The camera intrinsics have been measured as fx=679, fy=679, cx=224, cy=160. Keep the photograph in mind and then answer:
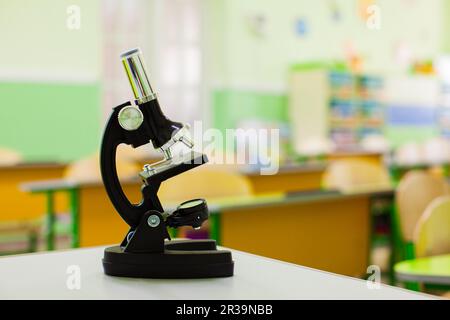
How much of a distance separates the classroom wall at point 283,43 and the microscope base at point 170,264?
24.4 feet

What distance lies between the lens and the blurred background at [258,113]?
2967 millimetres

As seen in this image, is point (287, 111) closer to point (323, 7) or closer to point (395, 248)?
point (323, 7)

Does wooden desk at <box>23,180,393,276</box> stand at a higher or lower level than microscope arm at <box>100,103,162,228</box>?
lower

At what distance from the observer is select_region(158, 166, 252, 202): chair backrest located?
2.83 meters

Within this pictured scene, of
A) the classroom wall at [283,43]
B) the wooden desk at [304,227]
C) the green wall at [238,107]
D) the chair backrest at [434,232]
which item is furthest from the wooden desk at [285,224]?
the classroom wall at [283,43]

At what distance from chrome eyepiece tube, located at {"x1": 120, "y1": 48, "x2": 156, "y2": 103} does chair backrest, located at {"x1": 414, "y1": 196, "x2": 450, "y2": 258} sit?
1.28m

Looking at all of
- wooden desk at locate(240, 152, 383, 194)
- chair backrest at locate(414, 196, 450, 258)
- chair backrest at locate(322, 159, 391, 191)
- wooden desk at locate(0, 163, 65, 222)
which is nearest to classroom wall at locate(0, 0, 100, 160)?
wooden desk at locate(0, 163, 65, 222)

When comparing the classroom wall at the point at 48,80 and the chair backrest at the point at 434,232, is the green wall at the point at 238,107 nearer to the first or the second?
the classroom wall at the point at 48,80

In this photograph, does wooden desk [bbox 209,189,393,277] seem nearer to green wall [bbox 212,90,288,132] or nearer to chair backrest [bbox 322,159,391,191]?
Result: chair backrest [bbox 322,159,391,191]

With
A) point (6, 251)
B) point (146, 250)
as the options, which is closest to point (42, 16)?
point (6, 251)

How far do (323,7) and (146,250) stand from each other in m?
8.89

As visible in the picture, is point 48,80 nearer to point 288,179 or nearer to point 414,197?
point 288,179

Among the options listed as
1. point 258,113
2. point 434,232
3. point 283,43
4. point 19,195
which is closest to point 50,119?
point 19,195

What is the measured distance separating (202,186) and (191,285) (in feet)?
6.25
